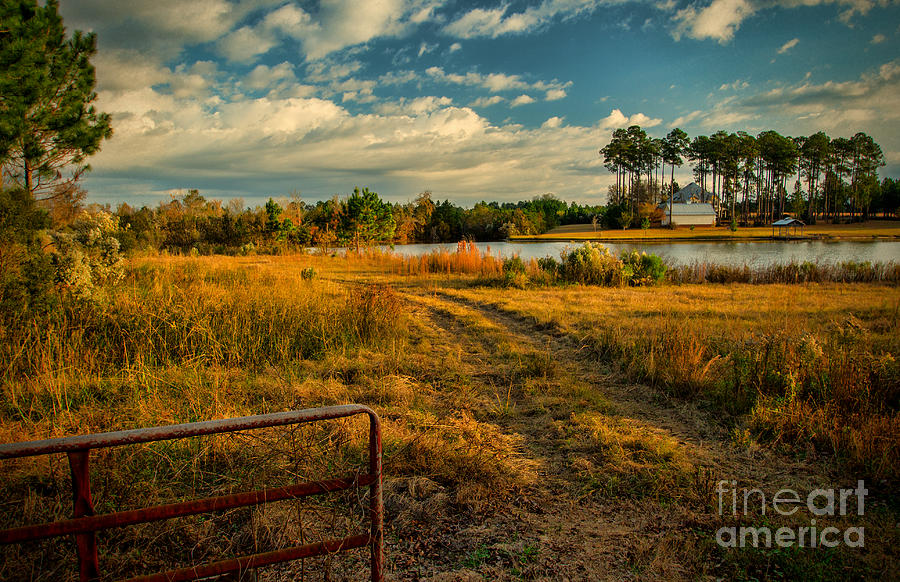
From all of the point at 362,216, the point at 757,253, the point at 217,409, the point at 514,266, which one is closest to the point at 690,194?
the point at 757,253

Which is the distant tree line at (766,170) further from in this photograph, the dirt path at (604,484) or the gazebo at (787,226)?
the dirt path at (604,484)

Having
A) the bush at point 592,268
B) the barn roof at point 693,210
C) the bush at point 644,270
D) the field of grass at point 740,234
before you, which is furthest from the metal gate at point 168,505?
the barn roof at point 693,210

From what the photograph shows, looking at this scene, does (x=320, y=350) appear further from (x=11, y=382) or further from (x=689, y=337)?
(x=689, y=337)

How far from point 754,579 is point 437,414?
2736 millimetres

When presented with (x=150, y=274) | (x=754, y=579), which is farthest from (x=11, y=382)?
(x=150, y=274)

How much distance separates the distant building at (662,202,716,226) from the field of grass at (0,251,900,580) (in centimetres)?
6081

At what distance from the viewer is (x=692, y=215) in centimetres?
6325

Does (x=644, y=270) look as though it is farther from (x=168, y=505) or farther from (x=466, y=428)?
(x=168, y=505)

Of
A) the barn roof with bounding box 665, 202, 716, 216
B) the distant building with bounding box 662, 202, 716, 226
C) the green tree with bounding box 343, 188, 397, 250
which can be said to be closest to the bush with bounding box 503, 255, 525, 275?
the green tree with bounding box 343, 188, 397, 250

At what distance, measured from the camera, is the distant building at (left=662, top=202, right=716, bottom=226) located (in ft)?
204

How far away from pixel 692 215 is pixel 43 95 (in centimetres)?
6894

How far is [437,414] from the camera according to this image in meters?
4.45

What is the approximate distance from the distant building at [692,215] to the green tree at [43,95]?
6439 cm

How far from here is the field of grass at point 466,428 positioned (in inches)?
102
